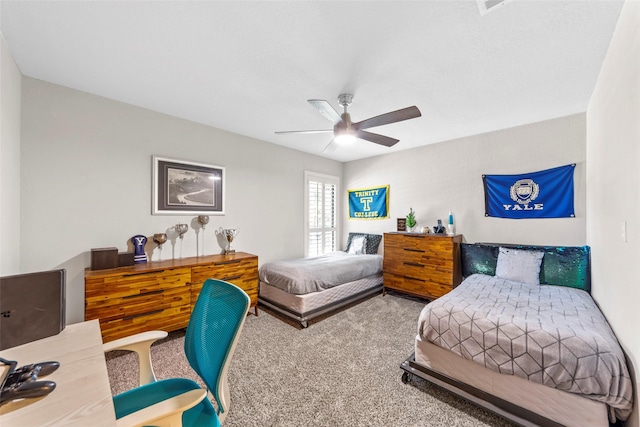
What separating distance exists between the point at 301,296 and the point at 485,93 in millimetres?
2991

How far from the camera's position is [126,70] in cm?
218

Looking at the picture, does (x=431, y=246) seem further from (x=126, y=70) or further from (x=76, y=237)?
(x=76, y=237)

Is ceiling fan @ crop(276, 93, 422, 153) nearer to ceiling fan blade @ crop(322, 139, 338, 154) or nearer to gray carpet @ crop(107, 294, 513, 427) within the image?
ceiling fan blade @ crop(322, 139, 338, 154)

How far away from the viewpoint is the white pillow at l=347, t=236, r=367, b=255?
15.9 ft

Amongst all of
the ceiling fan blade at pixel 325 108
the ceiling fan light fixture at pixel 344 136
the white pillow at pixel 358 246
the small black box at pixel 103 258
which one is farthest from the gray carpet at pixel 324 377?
the ceiling fan blade at pixel 325 108

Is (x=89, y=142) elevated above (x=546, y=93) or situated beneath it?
situated beneath

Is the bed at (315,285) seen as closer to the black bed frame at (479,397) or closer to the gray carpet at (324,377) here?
the gray carpet at (324,377)

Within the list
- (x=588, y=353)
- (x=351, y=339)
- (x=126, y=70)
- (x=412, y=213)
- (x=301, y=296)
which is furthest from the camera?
(x=412, y=213)

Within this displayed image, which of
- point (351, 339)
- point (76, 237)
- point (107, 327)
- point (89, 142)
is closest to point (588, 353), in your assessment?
point (351, 339)

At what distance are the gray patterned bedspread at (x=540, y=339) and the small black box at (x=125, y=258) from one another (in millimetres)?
2938

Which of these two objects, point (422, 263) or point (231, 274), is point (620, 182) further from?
point (231, 274)

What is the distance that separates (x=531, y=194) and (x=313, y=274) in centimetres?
311

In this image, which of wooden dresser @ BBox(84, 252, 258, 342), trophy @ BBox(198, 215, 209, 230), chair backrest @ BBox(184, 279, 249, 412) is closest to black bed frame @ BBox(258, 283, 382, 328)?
wooden dresser @ BBox(84, 252, 258, 342)

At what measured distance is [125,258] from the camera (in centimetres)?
262
